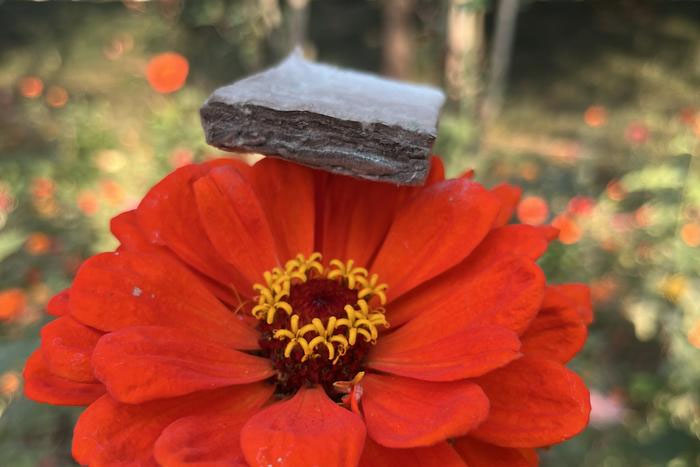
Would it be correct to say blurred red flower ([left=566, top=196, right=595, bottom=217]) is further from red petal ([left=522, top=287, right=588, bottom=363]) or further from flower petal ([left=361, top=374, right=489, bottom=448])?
flower petal ([left=361, top=374, right=489, bottom=448])

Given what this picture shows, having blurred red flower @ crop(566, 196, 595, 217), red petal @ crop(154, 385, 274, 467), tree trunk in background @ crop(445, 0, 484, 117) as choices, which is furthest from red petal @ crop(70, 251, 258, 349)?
tree trunk in background @ crop(445, 0, 484, 117)

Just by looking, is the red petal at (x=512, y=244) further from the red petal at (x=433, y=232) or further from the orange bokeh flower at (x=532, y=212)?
the orange bokeh flower at (x=532, y=212)

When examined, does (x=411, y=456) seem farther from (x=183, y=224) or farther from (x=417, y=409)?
(x=183, y=224)

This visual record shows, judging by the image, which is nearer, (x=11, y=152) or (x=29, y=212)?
(x=29, y=212)

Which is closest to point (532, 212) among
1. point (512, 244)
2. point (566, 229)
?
point (566, 229)

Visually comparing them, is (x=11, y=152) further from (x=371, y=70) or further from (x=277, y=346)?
(x=277, y=346)

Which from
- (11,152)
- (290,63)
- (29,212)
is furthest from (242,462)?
(11,152)

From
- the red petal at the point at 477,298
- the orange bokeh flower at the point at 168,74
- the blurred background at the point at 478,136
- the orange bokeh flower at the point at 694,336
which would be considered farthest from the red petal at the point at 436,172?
the orange bokeh flower at the point at 168,74
